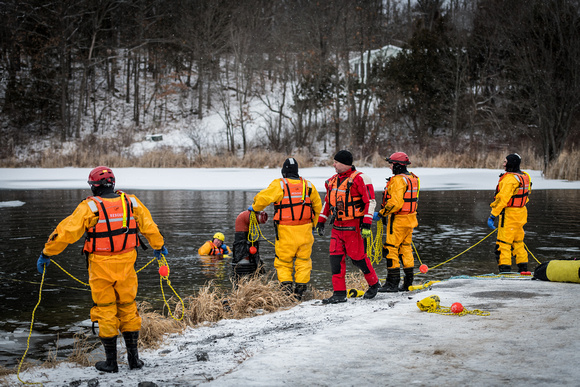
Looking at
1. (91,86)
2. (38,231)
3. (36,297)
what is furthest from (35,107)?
(36,297)

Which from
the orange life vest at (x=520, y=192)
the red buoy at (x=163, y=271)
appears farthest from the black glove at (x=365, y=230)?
the orange life vest at (x=520, y=192)

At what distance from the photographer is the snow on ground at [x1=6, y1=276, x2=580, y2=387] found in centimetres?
441

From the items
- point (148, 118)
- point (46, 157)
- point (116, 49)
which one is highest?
point (116, 49)

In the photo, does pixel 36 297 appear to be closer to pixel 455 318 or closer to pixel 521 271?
pixel 455 318

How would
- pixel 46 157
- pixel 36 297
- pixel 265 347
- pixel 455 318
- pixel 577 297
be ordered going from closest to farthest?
1. pixel 265 347
2. pixel 455 318
3. pixel 577 297
4. pixel 36 297
5. pixel 46 157

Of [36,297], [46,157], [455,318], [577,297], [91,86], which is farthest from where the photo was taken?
[91,86]

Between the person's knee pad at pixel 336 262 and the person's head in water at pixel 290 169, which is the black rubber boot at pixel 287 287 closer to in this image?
the person's knee pad at pixel 336 262

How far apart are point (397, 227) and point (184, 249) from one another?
5.30m

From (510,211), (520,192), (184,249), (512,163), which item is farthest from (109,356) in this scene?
(184,249)

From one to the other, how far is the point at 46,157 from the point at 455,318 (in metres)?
29.9

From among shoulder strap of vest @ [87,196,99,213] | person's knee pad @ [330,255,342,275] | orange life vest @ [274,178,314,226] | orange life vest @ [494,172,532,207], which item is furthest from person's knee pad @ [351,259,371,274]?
shoulder strap of vest @ [87,196,99,213]

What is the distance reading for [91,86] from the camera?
49.6m

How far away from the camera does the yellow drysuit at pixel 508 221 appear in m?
9.02

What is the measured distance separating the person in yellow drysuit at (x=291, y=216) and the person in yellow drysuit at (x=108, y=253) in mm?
2611
